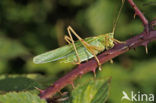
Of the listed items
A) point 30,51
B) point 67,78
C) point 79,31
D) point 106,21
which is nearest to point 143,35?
point 67,78

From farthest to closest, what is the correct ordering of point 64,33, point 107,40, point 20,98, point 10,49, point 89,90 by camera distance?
point 64,33
point 10,49
point 107,40
point 89,90
point 20,98

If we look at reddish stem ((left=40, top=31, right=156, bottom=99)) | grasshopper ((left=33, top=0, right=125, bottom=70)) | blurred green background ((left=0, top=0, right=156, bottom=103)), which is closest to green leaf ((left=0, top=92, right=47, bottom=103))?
reddish stem ((left=40, top=31, right=156, bottom=99))

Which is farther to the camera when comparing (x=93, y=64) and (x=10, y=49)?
(x=10, y=49)

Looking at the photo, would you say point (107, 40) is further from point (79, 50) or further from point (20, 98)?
point (20, 98)

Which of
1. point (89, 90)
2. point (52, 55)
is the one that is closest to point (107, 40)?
point (52, 55)

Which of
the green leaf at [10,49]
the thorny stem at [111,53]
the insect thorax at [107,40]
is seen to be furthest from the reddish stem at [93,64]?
the green leaf at [10,49]

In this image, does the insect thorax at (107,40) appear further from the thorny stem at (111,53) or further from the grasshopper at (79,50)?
the thorny stem at (111,53)

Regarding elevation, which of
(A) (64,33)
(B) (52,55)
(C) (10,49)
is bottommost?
(B) (52,55)

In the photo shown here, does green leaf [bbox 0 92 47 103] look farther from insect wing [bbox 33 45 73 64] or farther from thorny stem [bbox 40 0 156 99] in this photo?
insect wing [bbox 33 45 73 64]
